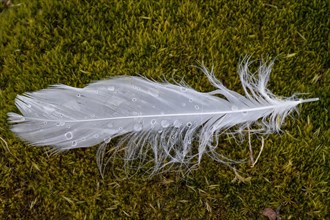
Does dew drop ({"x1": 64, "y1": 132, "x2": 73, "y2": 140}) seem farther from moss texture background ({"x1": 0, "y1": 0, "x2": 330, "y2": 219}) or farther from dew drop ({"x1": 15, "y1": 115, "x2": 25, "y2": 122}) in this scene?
dew drop ({"x1": 15, "y1": 115, "x2": 25, "y2": 122})

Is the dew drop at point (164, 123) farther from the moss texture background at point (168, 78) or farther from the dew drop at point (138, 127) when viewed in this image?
the moss texture background at point (168, 78)

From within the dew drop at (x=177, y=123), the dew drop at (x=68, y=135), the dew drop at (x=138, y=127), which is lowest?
the dew drop at (x=177, y=123)

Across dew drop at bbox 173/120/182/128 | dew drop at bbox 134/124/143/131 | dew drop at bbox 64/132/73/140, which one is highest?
dew drop at bbox 64/132/73/140

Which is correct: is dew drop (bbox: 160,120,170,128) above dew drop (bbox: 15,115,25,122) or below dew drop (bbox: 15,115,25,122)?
below

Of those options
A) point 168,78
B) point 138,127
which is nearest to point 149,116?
point 138,127

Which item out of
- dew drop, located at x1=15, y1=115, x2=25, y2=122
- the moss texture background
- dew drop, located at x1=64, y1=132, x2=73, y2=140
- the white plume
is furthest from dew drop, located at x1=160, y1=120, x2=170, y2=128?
dew drop, located at x1=15, y1=115, x2=25, y2=122

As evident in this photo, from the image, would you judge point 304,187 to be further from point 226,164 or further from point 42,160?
point 42,160

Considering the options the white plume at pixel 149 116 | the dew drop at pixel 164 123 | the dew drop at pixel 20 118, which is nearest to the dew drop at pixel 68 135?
the white plume at pixel 149 116
